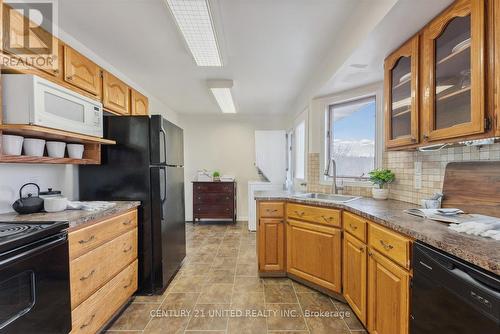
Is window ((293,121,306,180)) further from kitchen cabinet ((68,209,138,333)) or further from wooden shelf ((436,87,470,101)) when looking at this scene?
kitchen cabinet ((68,209,138,333))

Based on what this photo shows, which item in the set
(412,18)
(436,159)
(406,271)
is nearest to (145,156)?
(406,271)

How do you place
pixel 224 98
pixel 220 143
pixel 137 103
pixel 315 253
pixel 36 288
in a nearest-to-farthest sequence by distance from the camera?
pixel 36 288, pixel 315 253, pixel 137 103, pixel 224 98, pixel 220 143

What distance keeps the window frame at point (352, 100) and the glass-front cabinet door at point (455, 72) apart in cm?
96

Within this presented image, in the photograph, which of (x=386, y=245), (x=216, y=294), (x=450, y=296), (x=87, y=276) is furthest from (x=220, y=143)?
(x=450, y=296)

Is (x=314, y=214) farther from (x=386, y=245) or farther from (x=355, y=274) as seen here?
(x=386, y=245)

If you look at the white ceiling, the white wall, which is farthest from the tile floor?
the white wall

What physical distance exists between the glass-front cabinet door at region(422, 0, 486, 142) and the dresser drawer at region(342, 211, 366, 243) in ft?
2.35

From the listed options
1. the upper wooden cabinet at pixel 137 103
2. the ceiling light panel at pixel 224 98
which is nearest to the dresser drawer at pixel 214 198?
the ceiling light panel at pixel 224 98

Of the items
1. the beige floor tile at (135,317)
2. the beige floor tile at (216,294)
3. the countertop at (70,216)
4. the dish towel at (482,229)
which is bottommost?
the beige floor tile at (135,317)

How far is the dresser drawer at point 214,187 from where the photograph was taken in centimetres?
452

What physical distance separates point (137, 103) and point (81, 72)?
0.86 meters

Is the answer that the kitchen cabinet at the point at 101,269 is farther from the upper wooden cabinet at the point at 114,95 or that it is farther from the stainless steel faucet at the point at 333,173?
the stainless steel faucet at the point at 333,173

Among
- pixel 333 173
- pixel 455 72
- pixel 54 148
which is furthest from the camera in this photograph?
pixel 333 173

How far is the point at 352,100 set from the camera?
2.66 metres
